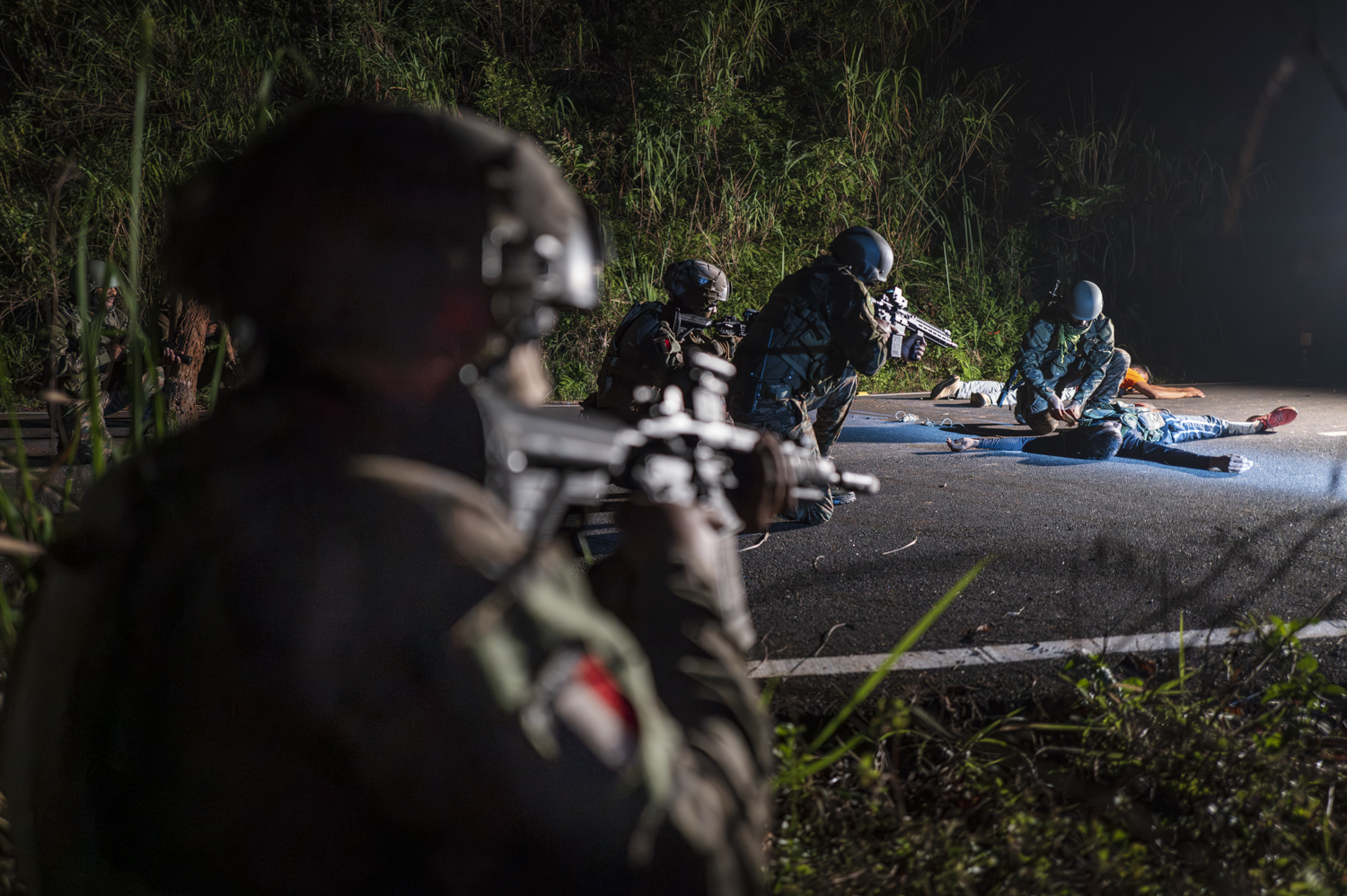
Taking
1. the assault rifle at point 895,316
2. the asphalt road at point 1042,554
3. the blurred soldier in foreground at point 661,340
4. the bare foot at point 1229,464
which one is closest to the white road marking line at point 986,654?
the asphalt road at point 1042,554

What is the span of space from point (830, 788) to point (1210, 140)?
1758 cm

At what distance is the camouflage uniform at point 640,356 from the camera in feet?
16.8

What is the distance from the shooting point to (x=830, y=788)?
4.90 feet

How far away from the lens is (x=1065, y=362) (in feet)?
24.7

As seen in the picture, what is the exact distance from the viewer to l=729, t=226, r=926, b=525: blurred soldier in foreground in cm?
470

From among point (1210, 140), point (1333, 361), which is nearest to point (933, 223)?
point (1210, 140)

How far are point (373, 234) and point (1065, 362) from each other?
795cm

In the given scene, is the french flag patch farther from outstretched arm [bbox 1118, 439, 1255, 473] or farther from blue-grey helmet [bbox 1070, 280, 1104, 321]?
blue-grey helmet [bbox 1070, 280, 1104, 321]

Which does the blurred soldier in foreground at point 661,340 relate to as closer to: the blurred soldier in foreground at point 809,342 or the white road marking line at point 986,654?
the blurred soldier in foreground at point 809,342

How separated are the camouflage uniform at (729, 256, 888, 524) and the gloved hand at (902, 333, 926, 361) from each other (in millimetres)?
1424

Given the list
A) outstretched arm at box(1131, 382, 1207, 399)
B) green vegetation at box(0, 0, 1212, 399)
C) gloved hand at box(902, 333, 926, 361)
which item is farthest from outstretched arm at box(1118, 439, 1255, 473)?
green vegetation at box(0, 0, 1212, 399)

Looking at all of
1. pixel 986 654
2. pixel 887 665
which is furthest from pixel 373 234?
pixel 986 654

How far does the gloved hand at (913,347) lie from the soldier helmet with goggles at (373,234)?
584cm

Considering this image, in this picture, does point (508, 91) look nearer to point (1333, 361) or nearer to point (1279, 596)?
point (1279, 596)
